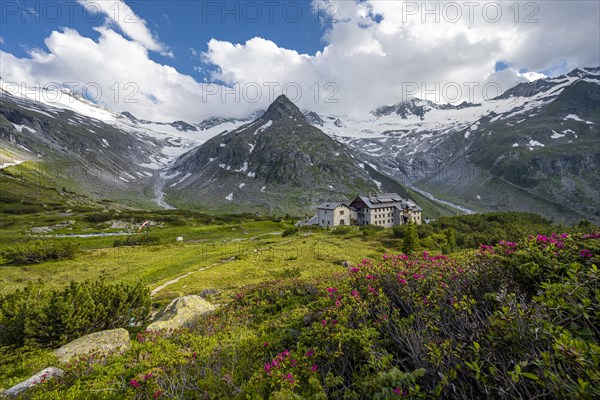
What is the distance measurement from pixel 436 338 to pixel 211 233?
73.2 meters

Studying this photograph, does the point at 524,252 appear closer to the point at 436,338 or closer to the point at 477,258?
the point at 477,258

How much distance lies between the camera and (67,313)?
11.8m

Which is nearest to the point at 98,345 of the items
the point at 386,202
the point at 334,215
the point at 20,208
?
the point at 334,215

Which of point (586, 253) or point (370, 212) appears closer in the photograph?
point (586, 253)

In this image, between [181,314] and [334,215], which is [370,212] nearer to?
[334,215]

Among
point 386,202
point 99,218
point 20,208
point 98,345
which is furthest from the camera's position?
point 20,208

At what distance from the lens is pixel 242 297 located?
1558cm

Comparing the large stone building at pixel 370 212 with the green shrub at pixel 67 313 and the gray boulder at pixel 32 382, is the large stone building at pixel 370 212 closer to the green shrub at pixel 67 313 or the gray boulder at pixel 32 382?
the green shrub at pixel 67 313

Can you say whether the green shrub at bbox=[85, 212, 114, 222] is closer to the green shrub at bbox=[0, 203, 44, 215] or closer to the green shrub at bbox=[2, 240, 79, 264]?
the green shrub at bbox=[0, 203, 44, 215]

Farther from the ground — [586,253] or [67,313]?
[586,253]

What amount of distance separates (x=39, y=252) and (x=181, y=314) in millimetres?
35729

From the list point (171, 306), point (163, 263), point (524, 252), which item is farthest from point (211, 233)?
point (524, 252)

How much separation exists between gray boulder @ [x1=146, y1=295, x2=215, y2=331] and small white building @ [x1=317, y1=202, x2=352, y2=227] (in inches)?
3151

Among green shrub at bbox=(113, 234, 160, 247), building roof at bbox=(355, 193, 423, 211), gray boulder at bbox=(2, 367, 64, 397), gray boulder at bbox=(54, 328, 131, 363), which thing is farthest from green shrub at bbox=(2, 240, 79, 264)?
building roof at bbox=(355, 193, 423, 211)
